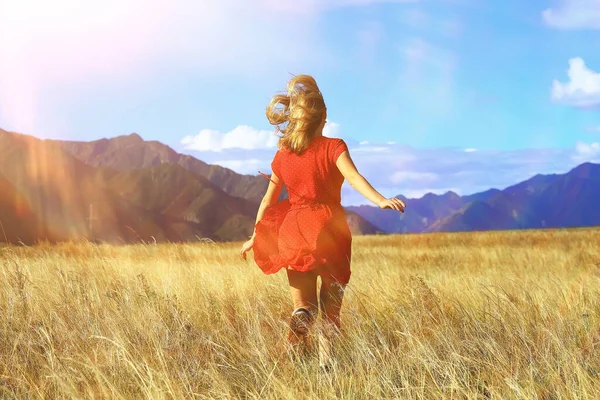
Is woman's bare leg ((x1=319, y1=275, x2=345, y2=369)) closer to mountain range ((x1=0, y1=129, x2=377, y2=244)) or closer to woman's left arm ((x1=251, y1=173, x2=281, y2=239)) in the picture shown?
woman's left arm ((x1=251, y1=173, x2=281, y2=239))

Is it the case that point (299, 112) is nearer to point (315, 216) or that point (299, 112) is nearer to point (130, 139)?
point (315, 216)

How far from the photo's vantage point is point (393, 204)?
3477mm

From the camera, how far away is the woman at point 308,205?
3902 millimetres

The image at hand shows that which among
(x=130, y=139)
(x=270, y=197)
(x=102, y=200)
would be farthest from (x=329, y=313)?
(x=130, y=139)

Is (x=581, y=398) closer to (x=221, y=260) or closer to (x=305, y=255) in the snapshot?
(x=305, y=255)

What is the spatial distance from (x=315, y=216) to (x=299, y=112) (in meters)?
0.67

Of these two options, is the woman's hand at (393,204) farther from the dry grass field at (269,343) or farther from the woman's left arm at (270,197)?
the woman's left arm at (270,197)

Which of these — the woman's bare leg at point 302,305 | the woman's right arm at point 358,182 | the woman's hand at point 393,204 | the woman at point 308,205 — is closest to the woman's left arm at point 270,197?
the woman at point 308,205

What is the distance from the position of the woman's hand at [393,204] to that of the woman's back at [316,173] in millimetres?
472

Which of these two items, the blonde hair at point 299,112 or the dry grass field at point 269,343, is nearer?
the dry grass field at point 269,343

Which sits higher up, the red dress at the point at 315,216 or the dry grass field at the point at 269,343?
the red dress at the point at 315,216

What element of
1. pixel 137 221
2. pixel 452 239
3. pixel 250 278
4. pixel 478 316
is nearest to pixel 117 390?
pixel 478 316

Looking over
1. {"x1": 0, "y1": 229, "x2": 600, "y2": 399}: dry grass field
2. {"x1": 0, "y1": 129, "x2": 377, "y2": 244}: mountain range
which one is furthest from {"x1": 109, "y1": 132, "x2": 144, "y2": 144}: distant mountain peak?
{"x1": 0, "y1": 229, "x2": 600, "y2": 399}: dry grass field

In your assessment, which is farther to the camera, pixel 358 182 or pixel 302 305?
pixel 302 305
